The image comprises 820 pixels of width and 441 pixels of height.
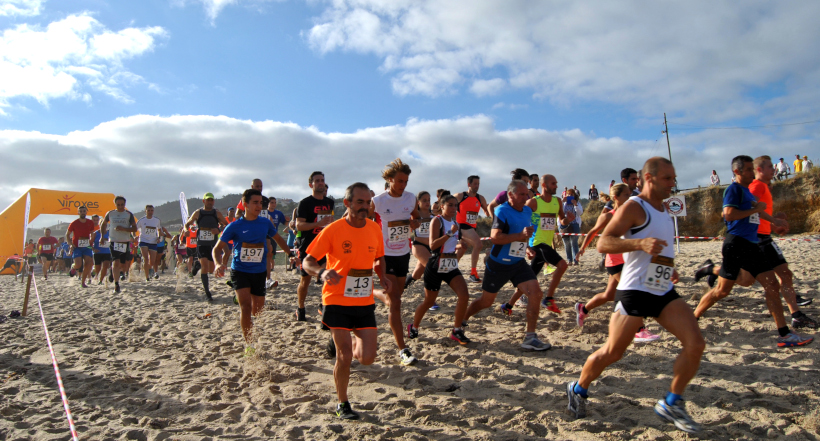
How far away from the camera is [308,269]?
351 centimetres

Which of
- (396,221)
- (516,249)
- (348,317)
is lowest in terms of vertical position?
(348,317)

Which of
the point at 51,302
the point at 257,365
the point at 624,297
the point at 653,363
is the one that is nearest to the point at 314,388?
the point at 257,365

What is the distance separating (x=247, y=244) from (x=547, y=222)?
420 cm

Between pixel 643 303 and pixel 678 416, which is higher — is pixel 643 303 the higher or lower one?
the higher one

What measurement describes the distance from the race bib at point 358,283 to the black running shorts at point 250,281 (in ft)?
7.02

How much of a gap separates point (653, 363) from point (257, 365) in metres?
4.00

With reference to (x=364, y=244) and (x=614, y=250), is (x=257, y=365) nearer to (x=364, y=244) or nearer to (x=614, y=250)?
(x=364, y=244)

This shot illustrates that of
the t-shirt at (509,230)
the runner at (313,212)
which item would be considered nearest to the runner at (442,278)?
the t-shirt at (509,230)

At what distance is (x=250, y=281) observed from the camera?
5.13 metres

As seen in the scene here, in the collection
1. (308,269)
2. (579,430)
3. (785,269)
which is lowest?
(579,430)

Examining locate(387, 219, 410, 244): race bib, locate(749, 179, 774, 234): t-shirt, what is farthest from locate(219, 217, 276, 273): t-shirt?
locate(749, 179, 774, 234): t-shirt

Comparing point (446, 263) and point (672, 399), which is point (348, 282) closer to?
point (446, 263)

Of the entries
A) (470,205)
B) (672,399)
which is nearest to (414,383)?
(672,399)

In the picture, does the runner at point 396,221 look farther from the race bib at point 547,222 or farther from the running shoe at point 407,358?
the race bib at point 547,222
